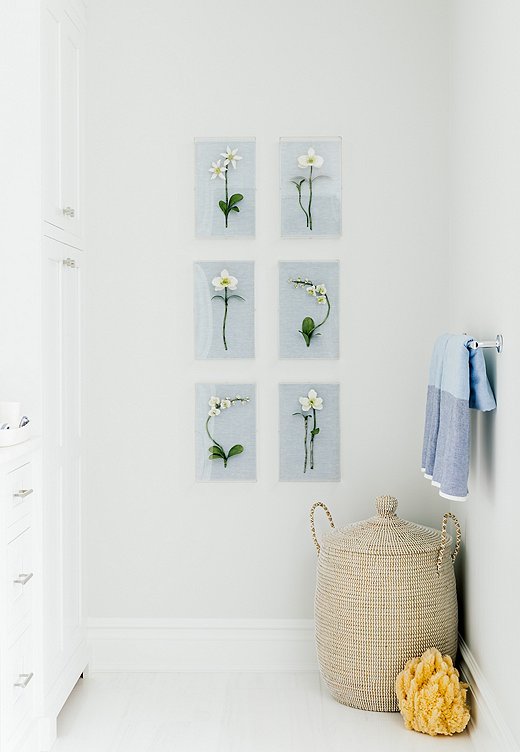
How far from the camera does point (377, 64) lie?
3.12 m

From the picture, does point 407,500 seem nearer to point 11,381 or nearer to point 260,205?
point 260,205

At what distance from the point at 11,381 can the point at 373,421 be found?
135 centimetres

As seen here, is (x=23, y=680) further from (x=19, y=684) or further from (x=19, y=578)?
(x=19, y=578)

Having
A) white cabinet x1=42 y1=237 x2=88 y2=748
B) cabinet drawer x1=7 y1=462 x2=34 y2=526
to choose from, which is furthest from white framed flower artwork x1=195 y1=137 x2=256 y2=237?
cabinet drawer x1=7 y1=462 x2=34 y2=526

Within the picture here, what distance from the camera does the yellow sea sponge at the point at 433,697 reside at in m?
2.58

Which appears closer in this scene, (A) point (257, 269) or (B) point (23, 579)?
(B) point (23, 579)

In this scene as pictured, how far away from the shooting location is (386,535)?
2.84 m

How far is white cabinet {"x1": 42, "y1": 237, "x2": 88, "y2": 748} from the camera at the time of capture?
2572 mm

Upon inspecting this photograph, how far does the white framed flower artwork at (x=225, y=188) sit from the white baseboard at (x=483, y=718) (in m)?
1.69

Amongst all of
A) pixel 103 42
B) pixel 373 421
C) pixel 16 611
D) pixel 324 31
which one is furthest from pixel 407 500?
pixel 103 42

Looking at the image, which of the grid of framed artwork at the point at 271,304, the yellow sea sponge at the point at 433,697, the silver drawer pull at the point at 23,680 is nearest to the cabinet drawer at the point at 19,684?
the silver drawer pull at the point at 23,680

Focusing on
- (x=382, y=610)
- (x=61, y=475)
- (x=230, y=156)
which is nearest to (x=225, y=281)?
(x=230, y=156)

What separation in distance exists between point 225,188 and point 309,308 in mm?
545

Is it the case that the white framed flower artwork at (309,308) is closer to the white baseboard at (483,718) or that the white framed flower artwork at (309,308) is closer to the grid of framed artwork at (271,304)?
the grid of framed artwork at (271,304)
